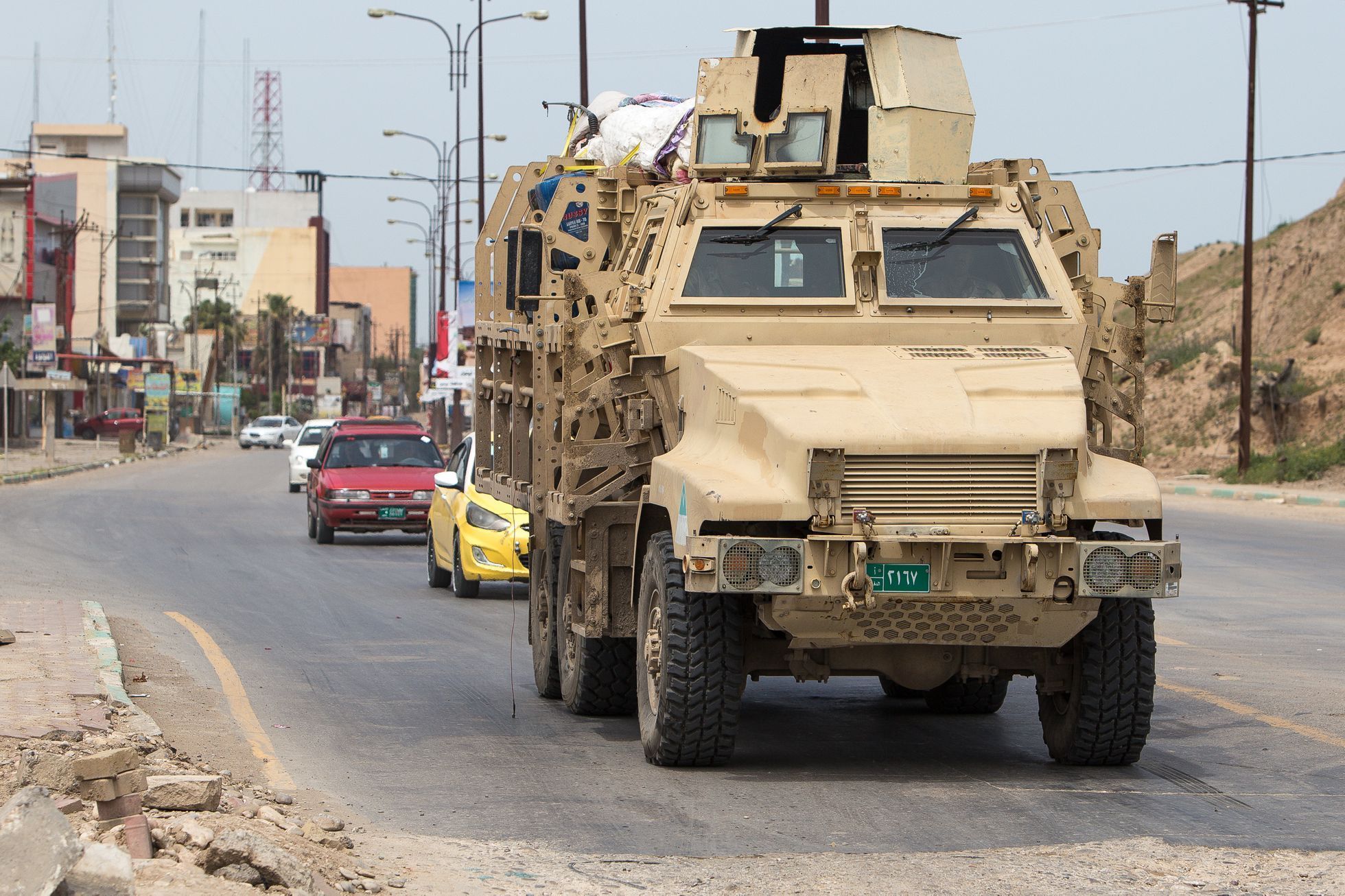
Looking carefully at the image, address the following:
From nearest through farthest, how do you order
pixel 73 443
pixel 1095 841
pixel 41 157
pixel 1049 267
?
pixel 1095 841
pixel 1049 267
pixel 73 443
pixel 41 157

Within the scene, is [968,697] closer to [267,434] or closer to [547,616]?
[547,616]

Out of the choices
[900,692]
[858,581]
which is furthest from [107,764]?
[900,692]

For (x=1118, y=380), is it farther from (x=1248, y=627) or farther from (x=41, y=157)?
(x=41, y=157)

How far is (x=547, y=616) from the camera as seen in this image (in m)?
11.7

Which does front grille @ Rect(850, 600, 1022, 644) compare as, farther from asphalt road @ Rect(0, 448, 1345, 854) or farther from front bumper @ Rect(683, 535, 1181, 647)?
asphalt road @ Rect(0, 448, 1345, 854)

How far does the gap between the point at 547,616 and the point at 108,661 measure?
120 inches

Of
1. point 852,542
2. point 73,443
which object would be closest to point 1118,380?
point 852,542

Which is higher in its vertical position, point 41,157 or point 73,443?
point 41,157

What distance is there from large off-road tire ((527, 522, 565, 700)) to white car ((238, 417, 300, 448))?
7621 centimetres

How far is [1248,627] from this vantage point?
16.0 m

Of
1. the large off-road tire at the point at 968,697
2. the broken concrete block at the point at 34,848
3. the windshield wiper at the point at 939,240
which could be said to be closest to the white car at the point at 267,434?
the large off-road tire at the point at 968,697

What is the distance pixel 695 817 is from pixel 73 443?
252 ft

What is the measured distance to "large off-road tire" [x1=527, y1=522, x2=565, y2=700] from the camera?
11.2 meters

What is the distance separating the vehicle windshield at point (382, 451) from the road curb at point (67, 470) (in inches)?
781
